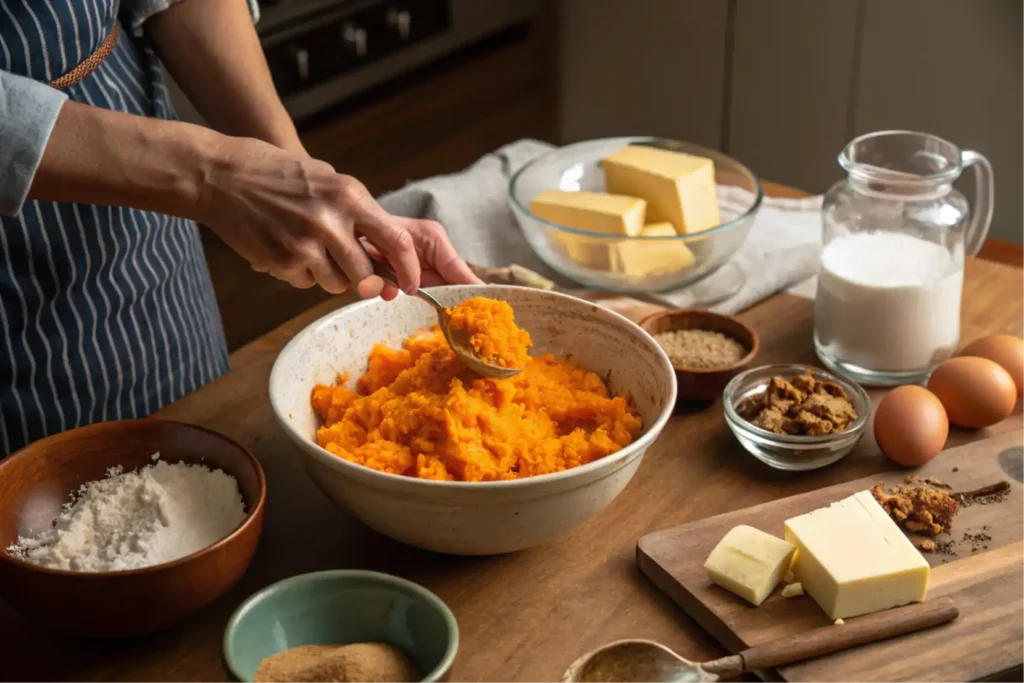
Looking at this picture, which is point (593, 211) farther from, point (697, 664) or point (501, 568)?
point (697, 664)

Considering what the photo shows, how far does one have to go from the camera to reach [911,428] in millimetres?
1224

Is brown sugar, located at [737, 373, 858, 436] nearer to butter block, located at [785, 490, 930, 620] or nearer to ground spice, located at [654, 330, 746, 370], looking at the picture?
ground spice, located at [654, 330, 746, 370]

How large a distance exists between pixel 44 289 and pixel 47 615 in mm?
537

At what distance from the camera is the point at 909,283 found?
4.57 ft

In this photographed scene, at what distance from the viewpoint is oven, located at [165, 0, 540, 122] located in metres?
2.86

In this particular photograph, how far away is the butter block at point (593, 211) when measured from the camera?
175cm

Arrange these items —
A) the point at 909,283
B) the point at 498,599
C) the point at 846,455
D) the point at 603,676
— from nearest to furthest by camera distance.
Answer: the point at 603,676 → the point at 498,599 → the point at 846,455 → the point at 909,283

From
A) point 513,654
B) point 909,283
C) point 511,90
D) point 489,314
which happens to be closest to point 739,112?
point 511,90

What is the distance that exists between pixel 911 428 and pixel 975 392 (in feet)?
0.42

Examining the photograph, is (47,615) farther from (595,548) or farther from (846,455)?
(846,455)

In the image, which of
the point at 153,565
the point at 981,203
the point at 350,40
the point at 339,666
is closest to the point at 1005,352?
the point at 981,203

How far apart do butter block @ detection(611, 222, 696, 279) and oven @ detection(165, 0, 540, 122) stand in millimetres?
1437

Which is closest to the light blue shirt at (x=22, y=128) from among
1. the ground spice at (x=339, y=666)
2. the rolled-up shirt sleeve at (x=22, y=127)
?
the rolled-up shirt sleeve at (x=22, y=127)

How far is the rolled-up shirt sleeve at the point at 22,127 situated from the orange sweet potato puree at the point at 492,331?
1.49ft
